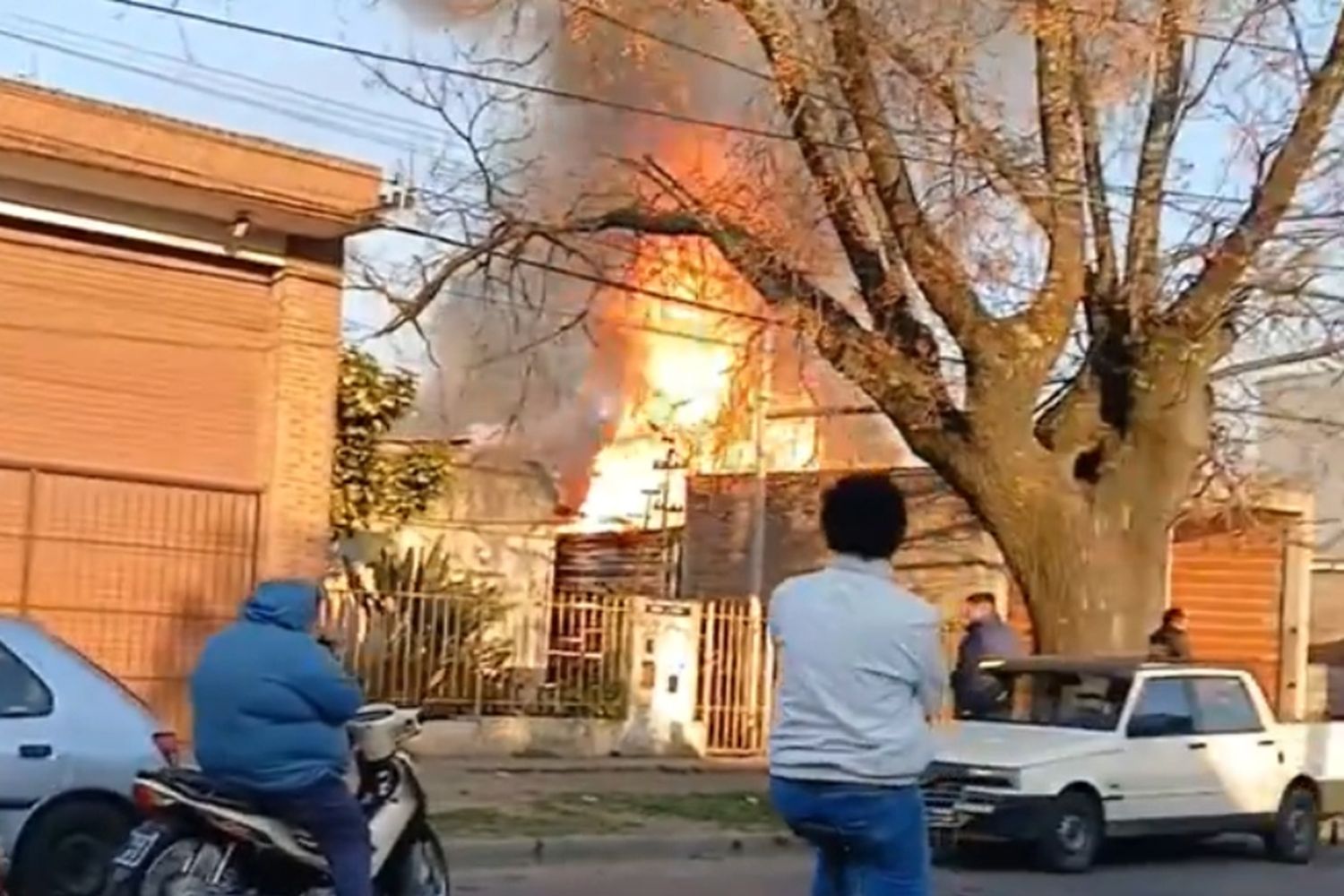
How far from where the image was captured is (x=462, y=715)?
23484mm

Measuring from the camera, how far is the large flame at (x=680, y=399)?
2289 cm

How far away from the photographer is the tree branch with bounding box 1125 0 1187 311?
20344 mm

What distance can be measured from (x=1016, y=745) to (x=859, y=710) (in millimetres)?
10081

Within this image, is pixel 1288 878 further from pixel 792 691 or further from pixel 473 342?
pixel 473 342

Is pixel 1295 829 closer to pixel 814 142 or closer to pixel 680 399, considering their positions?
pixel 814 142

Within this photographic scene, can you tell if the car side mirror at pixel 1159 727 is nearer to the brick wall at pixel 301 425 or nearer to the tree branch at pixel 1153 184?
the tree branch at pixel 1153 184

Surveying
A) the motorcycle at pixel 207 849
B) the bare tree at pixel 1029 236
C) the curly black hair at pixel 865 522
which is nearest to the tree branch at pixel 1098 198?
the bare tree at pixel 1029 236

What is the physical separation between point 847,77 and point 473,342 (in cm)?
936

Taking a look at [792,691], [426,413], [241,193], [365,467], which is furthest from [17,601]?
[426,413]

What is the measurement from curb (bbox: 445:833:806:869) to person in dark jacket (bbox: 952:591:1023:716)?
1.61 metres

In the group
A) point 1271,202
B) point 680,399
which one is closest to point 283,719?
point 1271,202

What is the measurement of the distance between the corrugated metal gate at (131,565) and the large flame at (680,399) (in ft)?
15.1

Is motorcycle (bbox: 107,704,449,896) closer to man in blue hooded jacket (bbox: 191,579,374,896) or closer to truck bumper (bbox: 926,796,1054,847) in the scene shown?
man in blue hooded jacket (bbox: 191,579,374,896)

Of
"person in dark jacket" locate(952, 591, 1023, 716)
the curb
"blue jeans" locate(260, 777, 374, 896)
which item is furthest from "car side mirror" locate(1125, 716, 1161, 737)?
"blue jeans" locate(260, 777, 374, 896)
